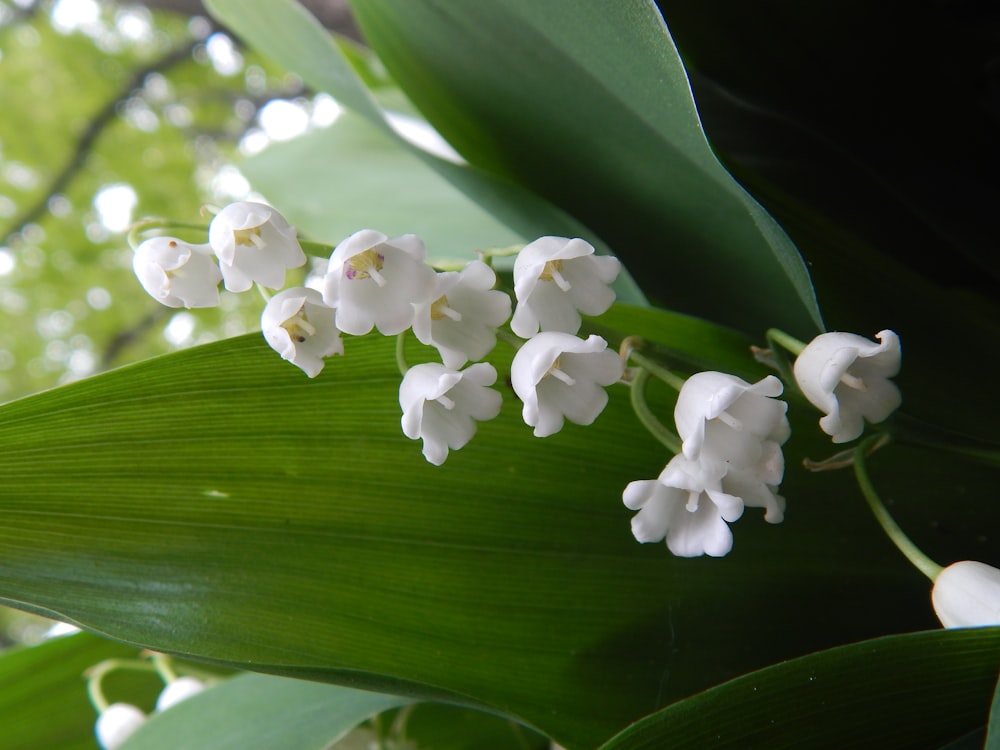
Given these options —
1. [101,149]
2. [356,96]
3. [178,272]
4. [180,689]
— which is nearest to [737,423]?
[178,272]

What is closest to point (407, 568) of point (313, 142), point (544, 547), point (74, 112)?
point (544, 547)

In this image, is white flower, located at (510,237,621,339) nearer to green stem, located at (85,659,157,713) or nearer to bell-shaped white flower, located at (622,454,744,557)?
bell-shaped white flower, located at (622,454,744,557)

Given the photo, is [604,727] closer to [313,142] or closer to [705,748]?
[705,748]

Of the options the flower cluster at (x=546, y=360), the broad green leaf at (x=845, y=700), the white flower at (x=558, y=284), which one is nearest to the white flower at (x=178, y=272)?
the flower cluster at (x=546, y=360)

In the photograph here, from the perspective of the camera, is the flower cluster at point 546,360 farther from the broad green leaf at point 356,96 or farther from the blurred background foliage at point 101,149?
the blurred background foliage at point 101,149

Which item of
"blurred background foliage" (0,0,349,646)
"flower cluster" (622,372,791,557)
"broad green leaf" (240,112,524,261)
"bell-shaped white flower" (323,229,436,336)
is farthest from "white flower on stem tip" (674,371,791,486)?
"blurred background foliage" (0,0,349,646)

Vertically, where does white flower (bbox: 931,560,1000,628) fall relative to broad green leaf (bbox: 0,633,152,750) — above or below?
above
